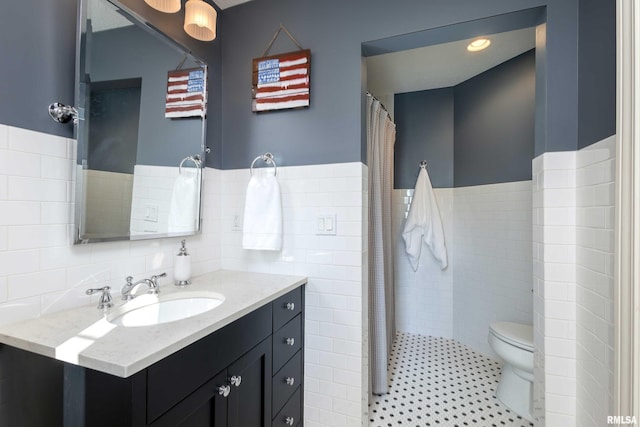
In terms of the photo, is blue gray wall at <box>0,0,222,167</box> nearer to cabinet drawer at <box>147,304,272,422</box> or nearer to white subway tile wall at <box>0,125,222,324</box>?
white subway tile wall at <box>0,125,222,324</box>

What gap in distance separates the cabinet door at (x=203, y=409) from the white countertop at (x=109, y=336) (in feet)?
0.57

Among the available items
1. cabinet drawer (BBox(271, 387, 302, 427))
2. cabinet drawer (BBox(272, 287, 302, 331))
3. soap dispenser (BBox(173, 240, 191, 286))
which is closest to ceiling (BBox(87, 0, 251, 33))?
soap dispenser (BBox(173, 240, 191, 286))

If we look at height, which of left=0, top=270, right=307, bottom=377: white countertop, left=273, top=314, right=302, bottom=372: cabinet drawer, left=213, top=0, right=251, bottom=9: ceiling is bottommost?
left=273, top=314, right=302, bottom=372: cabinet drawer

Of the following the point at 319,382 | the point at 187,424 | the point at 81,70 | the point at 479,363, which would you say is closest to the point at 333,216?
the point at 319,382

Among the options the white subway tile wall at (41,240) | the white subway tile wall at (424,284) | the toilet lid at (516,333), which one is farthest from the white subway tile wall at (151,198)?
Answer: the toilet lid at (516,333)

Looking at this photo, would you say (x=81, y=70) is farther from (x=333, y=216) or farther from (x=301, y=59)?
(x=333, y=216)

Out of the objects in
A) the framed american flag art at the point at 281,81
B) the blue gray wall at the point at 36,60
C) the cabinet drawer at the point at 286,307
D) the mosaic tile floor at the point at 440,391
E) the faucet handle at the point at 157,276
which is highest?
the framed american flag art at the point at 281,81

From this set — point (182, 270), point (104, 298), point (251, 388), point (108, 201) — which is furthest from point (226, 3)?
point (251, 388)

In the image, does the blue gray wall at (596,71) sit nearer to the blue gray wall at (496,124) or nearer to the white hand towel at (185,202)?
the blue gray wall at (496,124)

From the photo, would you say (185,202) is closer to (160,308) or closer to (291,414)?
(160,308)

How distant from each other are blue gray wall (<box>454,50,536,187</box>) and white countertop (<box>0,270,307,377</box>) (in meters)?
2.15

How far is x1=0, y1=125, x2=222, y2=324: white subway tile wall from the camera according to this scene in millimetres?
851

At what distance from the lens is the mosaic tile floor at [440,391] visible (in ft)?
5.39

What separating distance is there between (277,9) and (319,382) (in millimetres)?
2153
